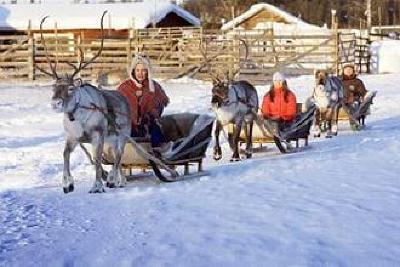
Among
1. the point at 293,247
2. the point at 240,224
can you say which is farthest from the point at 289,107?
the point at 293,247

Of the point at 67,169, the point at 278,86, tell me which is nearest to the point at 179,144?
the point at 67,169

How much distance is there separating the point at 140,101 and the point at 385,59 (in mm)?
34710

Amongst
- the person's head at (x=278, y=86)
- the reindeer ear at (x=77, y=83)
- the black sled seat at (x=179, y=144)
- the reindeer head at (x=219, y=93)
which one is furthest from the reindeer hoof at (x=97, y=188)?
the person's head at (x=278, y=86)

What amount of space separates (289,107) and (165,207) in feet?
19.5

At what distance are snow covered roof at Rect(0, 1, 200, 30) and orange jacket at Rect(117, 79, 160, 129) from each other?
1159 inches

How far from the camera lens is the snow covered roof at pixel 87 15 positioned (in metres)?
42.3

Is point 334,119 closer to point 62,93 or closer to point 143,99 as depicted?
point 143,99

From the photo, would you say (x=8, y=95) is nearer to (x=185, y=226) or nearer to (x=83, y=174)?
(x=83, y=174)

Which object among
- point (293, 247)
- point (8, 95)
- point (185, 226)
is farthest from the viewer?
point (8, 95)

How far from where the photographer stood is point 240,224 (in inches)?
317

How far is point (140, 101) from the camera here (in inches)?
442

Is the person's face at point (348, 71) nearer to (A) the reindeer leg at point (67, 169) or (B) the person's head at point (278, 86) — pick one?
(B) the person's head at point (278, 86)

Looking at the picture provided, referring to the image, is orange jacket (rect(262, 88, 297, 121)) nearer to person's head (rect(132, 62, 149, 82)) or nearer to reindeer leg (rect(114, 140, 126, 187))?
person's head (rect(132, 62, 149, 82))

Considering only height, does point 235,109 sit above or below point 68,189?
above
